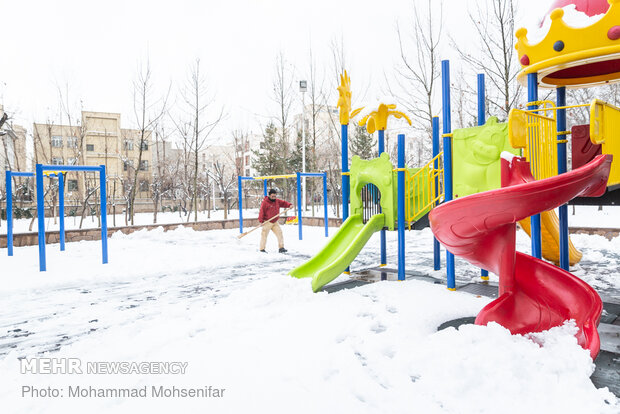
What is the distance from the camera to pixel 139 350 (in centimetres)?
361

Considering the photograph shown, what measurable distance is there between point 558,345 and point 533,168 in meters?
2.37

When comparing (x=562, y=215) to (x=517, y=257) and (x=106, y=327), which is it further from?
(x=106, y=327)

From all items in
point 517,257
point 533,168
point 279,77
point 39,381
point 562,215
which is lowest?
point 39,381

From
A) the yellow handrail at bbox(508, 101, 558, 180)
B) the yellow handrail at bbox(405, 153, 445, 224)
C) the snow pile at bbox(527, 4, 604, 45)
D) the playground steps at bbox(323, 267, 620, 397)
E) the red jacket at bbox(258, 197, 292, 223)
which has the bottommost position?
the playground steps at bbox(323, 267, 620, 397)

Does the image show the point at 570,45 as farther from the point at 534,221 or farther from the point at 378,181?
the point at 378,181

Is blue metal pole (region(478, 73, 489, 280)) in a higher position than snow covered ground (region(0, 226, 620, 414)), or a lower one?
higher

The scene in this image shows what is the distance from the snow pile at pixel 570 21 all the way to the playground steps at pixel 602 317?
332cm

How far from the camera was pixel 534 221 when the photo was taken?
481cm

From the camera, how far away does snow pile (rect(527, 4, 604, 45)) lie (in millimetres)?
4367

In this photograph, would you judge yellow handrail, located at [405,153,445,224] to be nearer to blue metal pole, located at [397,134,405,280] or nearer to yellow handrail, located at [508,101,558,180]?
blue metal pole, located at [397,134,405,280]

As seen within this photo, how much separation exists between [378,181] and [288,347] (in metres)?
3.82

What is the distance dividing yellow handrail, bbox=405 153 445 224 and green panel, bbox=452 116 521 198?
82 cm

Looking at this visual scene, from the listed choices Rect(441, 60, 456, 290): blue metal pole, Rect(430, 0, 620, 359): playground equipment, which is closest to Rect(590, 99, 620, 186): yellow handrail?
Rect(430, 0, 620, 359): playground equipment

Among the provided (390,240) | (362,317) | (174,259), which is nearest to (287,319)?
(362,317)
